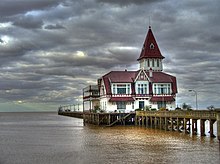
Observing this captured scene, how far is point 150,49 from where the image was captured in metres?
85.9

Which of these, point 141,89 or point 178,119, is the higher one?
point 141,89

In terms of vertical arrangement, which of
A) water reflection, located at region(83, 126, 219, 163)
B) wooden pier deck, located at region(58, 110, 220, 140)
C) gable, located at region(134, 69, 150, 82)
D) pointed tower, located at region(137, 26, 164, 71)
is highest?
pointed tower, located at region(137, 26, 164, 71)

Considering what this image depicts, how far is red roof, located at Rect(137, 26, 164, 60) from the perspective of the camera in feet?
279

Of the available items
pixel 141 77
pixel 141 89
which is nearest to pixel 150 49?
pixel 141 77

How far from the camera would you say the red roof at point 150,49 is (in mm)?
85000

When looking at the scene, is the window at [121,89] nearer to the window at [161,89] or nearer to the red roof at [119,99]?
the red roof at [119,99]

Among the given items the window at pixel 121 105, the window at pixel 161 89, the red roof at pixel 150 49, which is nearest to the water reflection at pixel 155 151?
the window at pixel 121 105

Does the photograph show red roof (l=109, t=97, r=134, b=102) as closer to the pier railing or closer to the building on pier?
the building on pier

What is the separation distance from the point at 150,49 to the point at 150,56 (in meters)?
2.08

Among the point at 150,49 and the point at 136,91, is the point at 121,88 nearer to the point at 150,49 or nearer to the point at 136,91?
the point at 136,91

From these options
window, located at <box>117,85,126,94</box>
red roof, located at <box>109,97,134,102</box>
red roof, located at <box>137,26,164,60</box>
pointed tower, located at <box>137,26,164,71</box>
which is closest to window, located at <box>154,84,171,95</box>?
red roof, located at <box>109,97,134,102</box>

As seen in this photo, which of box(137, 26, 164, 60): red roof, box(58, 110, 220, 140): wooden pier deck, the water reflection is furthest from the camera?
box(137, 26, 164, 60): red roof

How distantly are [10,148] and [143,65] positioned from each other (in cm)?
5093

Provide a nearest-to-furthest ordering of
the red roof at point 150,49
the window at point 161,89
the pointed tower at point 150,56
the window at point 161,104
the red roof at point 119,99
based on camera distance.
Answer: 1. the red roof at point 119,99
2. the window at point 161,89
3. the window at point 161,104
4. the pointed tower at point 150,56
5. the red roof at point 150,49
